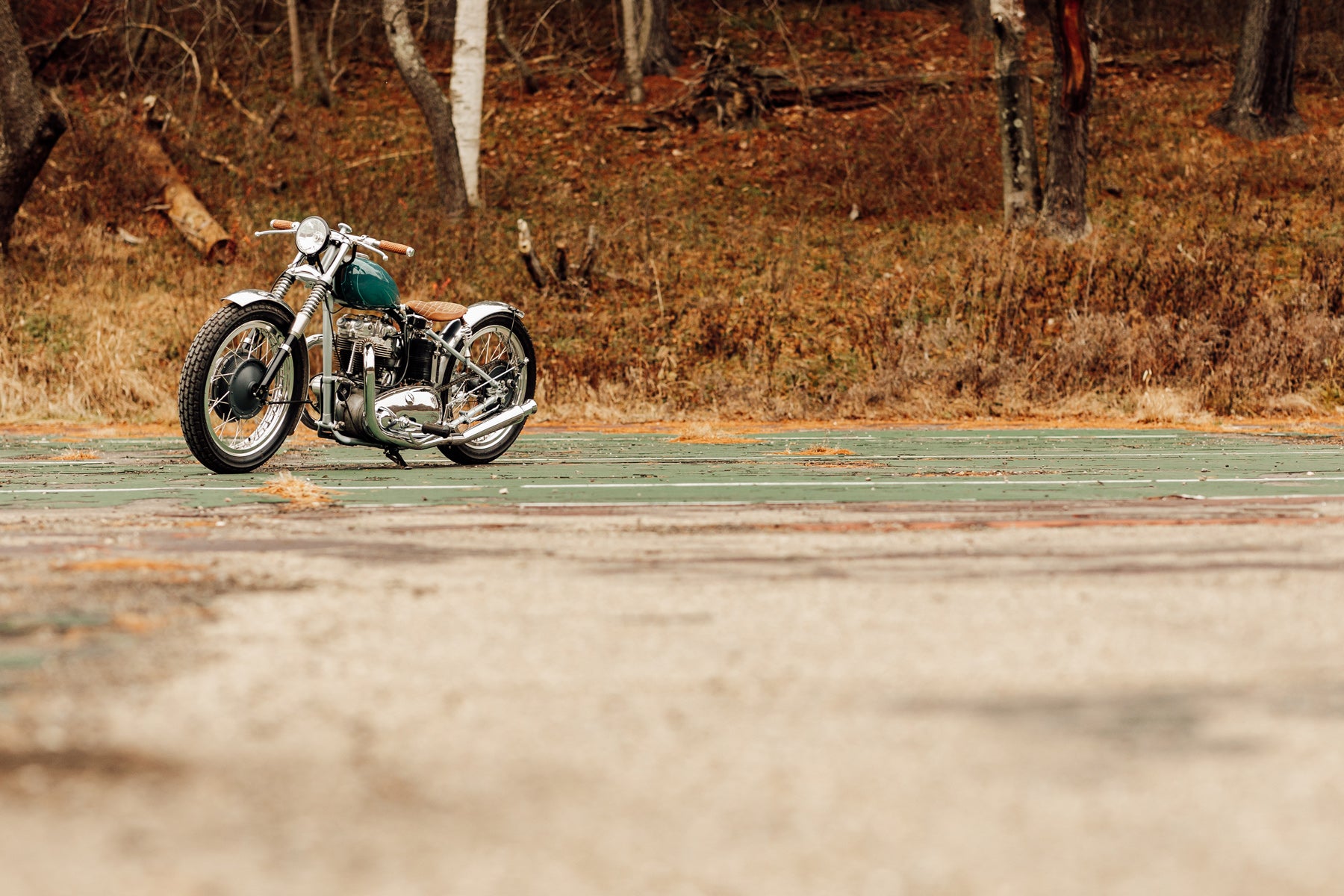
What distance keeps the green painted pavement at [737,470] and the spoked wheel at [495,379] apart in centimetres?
19

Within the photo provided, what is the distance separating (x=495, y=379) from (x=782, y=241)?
13037 millimetres

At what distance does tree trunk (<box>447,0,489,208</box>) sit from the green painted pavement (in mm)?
12522

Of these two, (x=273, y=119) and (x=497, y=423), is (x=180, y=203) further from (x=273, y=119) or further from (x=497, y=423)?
(x=497, y=423)

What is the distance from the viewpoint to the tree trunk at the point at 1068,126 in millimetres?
22141

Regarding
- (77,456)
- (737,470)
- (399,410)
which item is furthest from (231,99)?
(737,470)

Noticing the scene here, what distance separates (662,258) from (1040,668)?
18.6 meters

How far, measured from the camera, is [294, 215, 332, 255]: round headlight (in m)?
9.75

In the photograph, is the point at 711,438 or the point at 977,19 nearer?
the point at 711,438

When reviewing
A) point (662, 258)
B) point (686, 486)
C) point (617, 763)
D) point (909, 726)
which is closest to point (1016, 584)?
point (909, 726)

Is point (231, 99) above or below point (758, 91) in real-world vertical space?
below

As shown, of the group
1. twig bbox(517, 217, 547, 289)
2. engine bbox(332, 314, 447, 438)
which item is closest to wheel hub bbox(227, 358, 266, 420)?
engine bbox(332, 314, 447, 438)

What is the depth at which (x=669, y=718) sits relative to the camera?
383cm

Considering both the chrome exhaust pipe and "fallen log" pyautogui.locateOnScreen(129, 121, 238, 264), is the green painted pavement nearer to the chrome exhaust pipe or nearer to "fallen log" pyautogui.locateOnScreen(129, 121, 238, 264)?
the chrome exhaust pipe

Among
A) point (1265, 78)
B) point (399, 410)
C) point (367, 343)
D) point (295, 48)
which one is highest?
point (295, 48)
